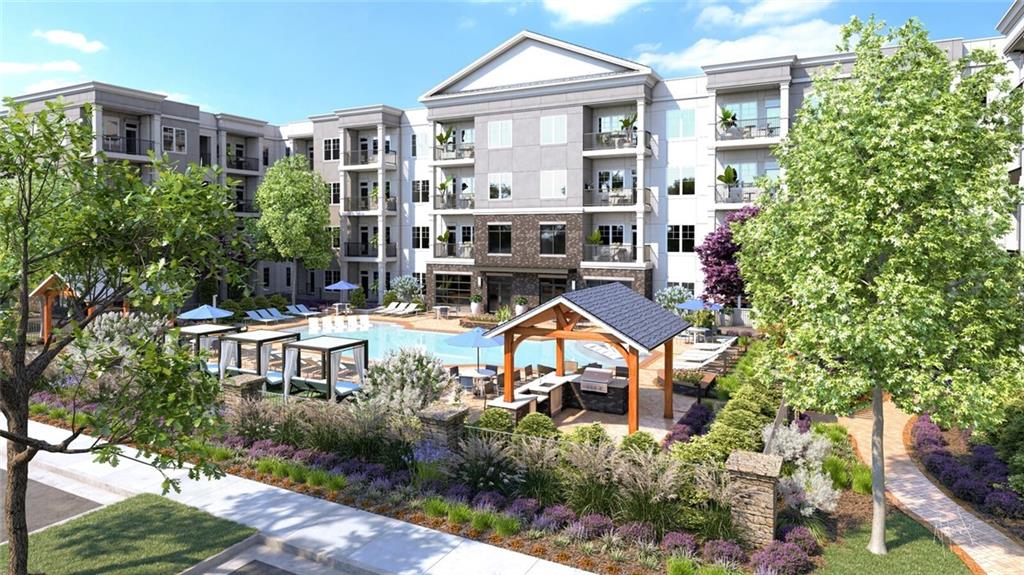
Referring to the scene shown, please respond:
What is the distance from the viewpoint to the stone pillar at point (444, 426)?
12.2 metres

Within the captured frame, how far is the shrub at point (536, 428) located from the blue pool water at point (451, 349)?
9.07m

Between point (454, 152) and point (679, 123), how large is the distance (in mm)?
14056

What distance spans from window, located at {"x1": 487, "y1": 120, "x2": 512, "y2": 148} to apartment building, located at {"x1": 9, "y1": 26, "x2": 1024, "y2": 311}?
68 mm

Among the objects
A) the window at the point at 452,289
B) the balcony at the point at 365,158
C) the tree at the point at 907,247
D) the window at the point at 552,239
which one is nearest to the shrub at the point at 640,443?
the tree at the point at 907,247

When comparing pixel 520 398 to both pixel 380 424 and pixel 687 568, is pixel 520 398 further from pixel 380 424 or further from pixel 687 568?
pixel 687 568

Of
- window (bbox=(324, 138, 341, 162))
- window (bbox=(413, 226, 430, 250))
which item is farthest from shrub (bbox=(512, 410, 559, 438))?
window (bbox=(324, 138, 341, 162))

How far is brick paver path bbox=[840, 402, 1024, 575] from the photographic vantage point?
9.17 meters

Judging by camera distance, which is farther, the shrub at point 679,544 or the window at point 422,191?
the window at point 422,191

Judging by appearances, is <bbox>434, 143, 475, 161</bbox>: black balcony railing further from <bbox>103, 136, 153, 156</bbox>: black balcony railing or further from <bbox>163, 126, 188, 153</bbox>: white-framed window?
<bbox>103, 136, 153, 156</bbox>: black balcony railing

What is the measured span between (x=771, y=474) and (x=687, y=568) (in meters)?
1.88

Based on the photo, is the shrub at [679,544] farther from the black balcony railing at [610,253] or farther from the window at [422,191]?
the window at [422,191]

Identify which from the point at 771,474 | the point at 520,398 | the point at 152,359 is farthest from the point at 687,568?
the point at 520,398

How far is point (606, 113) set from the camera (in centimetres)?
3603

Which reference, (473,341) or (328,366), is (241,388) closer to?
(328,366)
